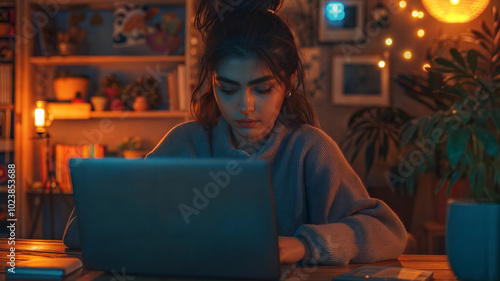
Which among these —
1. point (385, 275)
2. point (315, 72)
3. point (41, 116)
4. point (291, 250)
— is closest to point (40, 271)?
point (291, 250)

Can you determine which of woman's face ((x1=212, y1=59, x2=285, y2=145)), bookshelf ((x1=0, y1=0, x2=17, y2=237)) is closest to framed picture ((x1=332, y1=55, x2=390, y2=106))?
bookshelf ((x1=0, y1=0, x2=17, y2=237))

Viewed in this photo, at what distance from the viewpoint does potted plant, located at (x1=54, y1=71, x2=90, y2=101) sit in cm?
353

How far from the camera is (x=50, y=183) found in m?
3.30

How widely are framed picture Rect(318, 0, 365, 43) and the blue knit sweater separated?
7.87ft

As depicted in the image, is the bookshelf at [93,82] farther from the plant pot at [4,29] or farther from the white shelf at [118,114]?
the plant pot at [4,29]

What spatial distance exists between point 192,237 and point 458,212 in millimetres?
386

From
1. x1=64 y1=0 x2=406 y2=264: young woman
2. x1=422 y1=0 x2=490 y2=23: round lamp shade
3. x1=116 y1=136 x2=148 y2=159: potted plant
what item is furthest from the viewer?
x1=116 y1=136 x2=148 y2=159: potted plant

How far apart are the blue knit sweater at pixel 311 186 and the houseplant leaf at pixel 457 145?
2.85ft

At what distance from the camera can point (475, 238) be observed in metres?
0.78

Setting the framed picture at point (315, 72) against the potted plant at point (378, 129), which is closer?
the potted plant at point (378, 129)

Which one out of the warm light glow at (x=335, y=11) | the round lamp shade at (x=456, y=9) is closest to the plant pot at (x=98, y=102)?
the warm light glow at (x=335, y=11)

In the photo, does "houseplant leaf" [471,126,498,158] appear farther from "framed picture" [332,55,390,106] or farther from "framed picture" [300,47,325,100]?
"framed picture" [300,47,325,100]

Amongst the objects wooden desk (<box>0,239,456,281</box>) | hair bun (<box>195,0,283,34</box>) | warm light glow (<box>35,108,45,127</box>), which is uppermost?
hair bun (<box>195,0,283,34</box>)

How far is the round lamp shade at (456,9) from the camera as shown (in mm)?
2979
